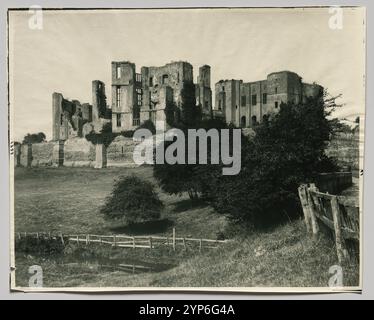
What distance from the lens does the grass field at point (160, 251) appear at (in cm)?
756

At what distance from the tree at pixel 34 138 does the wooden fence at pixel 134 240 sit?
1225mm

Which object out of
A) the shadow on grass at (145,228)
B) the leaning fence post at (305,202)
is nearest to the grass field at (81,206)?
the shadow on grass at (145,228)

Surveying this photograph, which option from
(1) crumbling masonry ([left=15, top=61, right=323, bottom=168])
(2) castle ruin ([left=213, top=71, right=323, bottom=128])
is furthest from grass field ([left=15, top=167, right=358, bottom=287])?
(2) castle ruin ([left=213, top=71, right=323, bottom=128])

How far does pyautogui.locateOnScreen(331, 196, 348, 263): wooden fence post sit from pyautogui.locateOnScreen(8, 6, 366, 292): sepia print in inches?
2.4

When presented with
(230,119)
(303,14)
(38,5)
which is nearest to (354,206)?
(230,119)

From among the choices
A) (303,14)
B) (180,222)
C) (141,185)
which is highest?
(303,14)

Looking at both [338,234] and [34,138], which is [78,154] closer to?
[34,138]

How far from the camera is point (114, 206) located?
784 cm

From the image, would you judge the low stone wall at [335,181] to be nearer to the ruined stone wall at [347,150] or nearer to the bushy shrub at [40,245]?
the ruined stone wall at [347,150]

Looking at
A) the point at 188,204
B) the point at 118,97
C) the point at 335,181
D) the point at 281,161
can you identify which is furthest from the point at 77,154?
the point at 335,181

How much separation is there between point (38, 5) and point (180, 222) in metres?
3.36

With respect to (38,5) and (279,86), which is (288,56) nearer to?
(279,86)

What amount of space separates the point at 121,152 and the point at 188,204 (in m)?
1.14

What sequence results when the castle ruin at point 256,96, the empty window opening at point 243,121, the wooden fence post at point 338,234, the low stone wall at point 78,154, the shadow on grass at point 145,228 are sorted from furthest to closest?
the low stone wall at point 78,154 → the shadow on grass at point 145,228 → the empty window opening at point 243,121 → the castle ruin at point 256,96 → the wooden fence post at point 338,234
